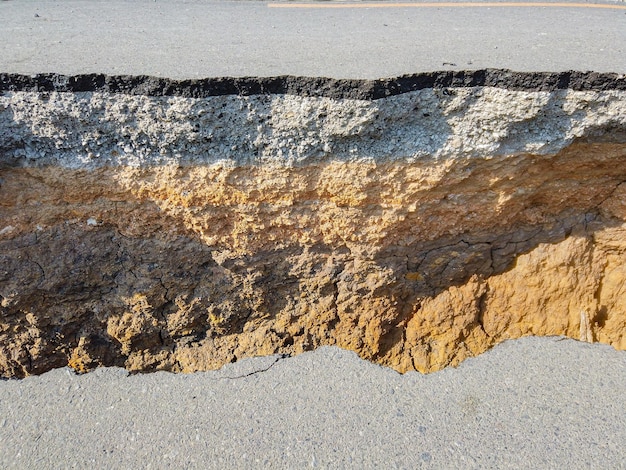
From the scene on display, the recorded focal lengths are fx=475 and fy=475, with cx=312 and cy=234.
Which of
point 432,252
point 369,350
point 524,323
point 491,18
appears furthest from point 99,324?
point 491,18

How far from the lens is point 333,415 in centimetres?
252

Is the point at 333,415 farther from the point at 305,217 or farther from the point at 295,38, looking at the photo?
the point at 295,38

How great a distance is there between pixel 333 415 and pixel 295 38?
104 inches

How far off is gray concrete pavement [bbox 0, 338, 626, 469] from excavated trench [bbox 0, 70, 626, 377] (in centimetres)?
24

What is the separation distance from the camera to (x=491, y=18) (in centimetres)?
416

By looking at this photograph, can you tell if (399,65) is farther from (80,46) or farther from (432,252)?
(80,46)

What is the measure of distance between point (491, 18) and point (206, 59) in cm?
265

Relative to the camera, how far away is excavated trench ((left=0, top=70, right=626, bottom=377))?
2322 millimetres

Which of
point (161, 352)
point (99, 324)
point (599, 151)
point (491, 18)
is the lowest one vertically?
point (161, 352)

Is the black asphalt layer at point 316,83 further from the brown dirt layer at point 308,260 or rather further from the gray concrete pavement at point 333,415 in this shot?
the gray concrete pavement at point 333,415

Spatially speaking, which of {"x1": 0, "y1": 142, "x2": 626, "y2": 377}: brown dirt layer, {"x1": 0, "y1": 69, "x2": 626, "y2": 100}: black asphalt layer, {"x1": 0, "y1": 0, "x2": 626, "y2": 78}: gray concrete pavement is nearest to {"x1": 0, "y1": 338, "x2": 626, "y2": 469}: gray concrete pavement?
{"x1": 0, "y1": 142, "x2": 626, "y2": 377}: brown dirt layer

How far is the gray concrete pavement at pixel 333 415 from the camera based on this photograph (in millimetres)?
2328

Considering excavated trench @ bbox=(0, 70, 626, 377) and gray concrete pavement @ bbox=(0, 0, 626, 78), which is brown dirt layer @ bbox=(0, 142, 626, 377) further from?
gray concrete pavement @ bbox=(0, 0, 626, 78)

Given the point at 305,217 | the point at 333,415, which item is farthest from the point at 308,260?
the point at 333,415
